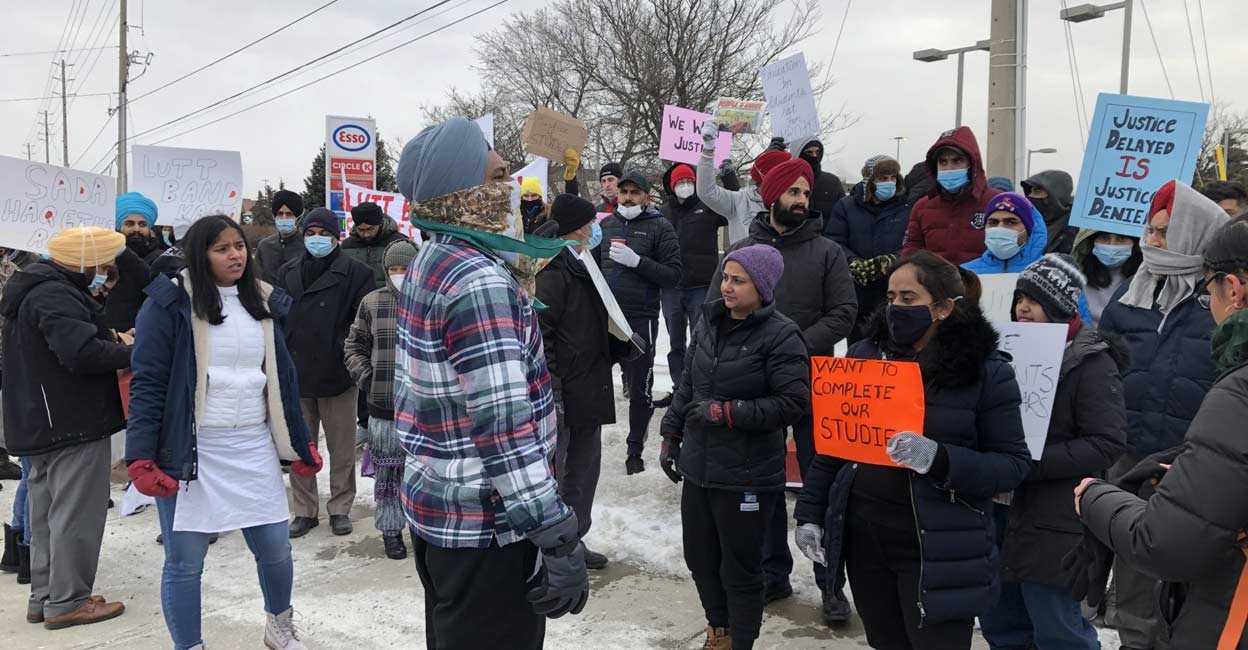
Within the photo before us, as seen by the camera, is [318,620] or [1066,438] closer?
[1066,438]

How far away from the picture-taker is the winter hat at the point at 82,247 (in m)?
4.89

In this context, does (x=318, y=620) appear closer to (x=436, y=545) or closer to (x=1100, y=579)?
(x=436, y=545)

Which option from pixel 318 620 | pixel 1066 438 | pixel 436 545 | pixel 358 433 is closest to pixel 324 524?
pixel 358 433

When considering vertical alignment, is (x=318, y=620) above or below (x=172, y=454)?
below

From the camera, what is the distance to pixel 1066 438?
3518 mm

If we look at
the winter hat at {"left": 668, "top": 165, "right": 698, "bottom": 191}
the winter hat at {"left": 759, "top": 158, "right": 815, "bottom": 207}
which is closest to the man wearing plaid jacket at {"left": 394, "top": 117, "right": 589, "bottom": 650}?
the winter hat at {"left": 759, "top": 158, "right": 815, "bottom": 207}

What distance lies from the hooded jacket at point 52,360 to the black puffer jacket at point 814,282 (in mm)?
3385

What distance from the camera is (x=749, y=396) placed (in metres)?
4.21

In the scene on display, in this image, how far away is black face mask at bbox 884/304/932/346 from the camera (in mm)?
3248

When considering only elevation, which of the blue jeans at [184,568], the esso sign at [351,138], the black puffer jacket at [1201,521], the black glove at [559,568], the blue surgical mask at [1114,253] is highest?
the esso sign at [351,138]

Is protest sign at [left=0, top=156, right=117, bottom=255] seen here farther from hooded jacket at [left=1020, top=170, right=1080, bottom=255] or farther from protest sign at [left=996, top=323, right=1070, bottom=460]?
hooded jacket at [left=1020, top=170, right=1080, bottom=255]

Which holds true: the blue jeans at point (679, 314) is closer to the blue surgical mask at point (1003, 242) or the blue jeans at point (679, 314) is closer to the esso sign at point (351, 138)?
the blue surgical mask at point (1003, 242)

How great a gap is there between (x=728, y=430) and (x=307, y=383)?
3.67m

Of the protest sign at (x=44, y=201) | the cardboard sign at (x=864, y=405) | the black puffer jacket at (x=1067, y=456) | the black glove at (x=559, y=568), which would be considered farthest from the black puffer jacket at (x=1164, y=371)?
the protest sign at (x=44, y=201)
